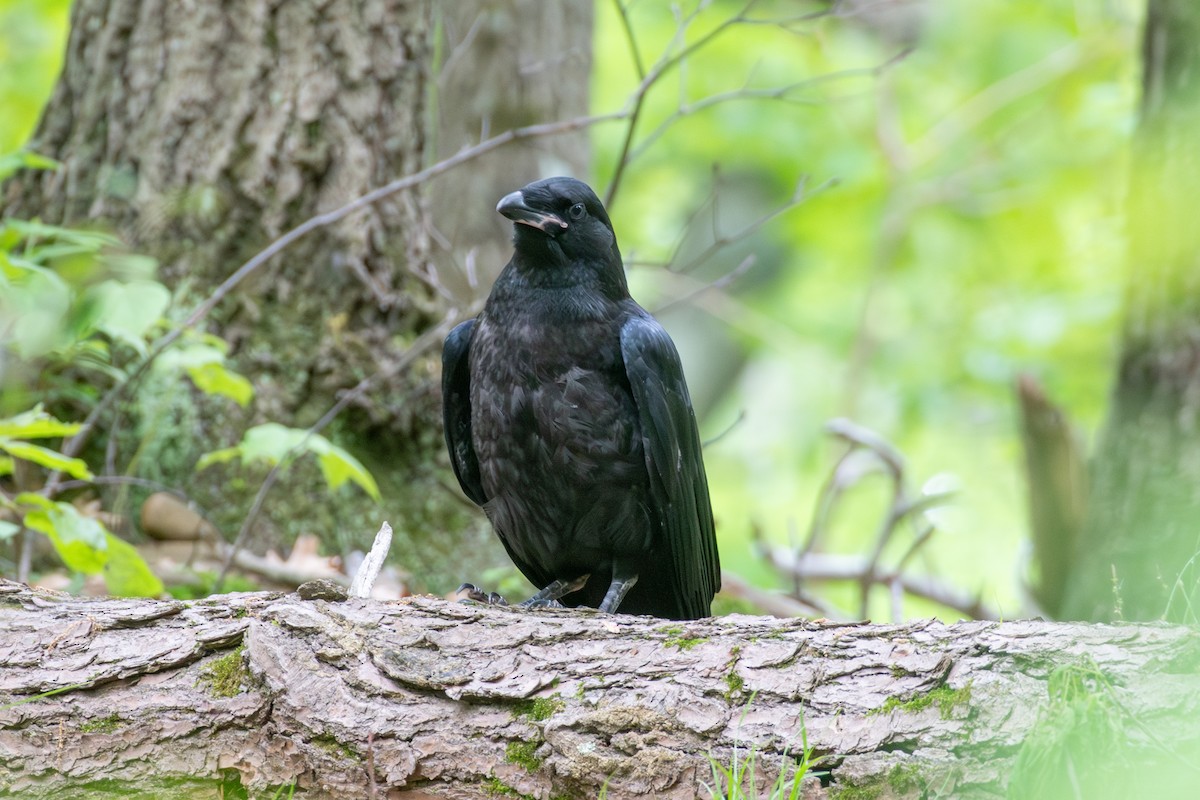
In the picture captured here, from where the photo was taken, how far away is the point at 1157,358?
514 cm

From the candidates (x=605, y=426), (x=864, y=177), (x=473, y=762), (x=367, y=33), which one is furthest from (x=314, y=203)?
(x=864, y=177)

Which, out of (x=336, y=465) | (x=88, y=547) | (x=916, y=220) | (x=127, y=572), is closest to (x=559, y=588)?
(x=336, y=465)

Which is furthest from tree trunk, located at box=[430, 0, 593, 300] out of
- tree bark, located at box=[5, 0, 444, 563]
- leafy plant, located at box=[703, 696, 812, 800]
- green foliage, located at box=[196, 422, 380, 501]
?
leafy plant, located at box=[703, 696, 812, 800]

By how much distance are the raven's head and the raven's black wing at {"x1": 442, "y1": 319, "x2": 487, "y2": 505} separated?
1.26 ft

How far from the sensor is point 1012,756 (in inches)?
88.4

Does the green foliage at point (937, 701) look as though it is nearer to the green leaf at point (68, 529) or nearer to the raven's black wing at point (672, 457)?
the raven's black wing at point (672, 457)

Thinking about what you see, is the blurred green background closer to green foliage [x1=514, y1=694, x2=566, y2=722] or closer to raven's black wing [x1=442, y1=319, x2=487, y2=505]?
raven's black wing [x1=442, y1=319, x2=487, y2=505]

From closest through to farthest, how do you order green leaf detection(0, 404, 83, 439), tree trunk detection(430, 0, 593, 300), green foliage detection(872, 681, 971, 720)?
1. green foliage detection(872, 681, 971, 720)
2. green leaf detection(0, 404, 83, 439)
3. tree trunk detection(430, 0, 593, 300)

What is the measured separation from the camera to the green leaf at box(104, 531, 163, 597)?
362cm

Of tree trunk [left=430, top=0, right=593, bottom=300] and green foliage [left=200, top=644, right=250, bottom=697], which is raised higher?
tree trunk [left=430, top=0, right=593, bottom=300]

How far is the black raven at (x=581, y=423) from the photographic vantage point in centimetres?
360

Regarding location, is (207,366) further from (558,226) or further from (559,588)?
(559,588)

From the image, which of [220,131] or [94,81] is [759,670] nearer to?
[220,131]

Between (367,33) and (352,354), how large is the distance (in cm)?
149
